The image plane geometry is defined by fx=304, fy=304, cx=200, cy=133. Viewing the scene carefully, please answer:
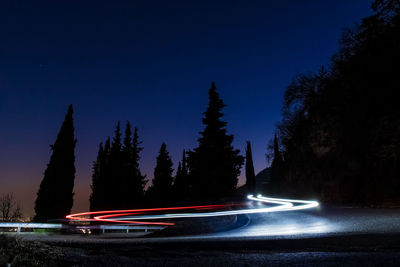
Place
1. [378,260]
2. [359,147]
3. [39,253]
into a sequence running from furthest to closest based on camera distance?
[359,147] → [39,253] → [378,260]

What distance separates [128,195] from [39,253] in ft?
144

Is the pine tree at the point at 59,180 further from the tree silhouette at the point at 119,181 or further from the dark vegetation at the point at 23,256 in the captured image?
the dark vegetation at the point at 23,256

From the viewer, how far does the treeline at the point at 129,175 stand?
32.0 metres

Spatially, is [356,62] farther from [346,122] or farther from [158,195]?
[158,195]

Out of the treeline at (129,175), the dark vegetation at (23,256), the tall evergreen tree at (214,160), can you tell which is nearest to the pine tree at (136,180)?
the treeline at (129,175)

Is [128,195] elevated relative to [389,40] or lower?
lower

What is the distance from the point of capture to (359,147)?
24.8 m

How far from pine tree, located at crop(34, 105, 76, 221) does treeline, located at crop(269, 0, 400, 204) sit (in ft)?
80.6

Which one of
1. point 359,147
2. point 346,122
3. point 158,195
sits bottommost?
point 158,195

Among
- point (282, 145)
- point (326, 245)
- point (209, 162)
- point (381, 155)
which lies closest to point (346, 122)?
point (381, 155)

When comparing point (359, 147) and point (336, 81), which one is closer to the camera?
point (359, 147)

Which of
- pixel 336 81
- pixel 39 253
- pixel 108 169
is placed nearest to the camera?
pixel 39 253

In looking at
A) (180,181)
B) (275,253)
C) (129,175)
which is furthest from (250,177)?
(275,253)

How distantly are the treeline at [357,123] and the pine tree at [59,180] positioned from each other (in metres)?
24.6
